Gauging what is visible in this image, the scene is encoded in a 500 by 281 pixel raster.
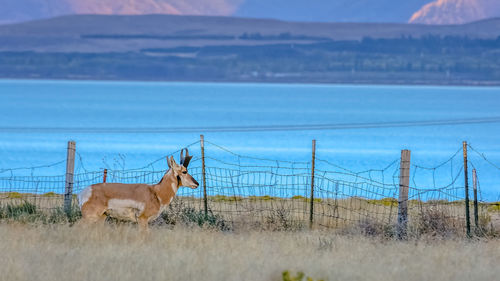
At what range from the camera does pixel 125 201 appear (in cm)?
1441

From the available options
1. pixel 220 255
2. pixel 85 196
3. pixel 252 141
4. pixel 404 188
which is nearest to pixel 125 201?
pixel 85 196

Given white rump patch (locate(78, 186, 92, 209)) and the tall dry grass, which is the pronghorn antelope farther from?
the tall dry grass

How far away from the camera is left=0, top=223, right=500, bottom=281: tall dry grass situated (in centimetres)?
1168

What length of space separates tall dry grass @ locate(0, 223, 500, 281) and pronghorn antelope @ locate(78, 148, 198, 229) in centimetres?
25

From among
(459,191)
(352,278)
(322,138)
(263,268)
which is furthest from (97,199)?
(322,138)

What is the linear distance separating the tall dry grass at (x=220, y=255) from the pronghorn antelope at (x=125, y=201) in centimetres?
25

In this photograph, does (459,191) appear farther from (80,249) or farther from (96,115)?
(96,115)

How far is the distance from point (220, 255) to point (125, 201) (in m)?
2.04

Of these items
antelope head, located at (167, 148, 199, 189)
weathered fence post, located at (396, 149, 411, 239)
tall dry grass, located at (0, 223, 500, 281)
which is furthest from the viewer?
weathered fence post, located at (396, 149, 411, 239)

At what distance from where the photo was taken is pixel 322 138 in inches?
3580

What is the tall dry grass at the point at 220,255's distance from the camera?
11.7 meters

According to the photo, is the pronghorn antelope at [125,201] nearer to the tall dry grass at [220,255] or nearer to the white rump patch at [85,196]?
the white rump patch at [85,196]

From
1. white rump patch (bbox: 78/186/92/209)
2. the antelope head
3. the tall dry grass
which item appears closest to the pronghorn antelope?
white rump patch (bbox: 78/186/92/209)

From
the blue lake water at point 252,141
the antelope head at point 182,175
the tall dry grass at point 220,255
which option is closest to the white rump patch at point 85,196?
the tall dry grass at point 220,255
